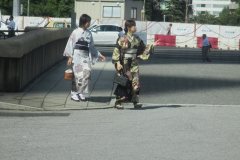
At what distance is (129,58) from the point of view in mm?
12547

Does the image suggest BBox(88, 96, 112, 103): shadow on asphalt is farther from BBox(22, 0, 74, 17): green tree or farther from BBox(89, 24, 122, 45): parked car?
BBox(22, 0, 74, 17): green tree

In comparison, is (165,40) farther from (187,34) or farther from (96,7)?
(96,7)

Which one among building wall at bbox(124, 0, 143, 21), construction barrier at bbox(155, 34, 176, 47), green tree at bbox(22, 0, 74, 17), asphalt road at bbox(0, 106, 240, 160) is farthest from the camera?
green tree at bbox(22, 0, 74, 17)

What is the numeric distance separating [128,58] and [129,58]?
0.02m

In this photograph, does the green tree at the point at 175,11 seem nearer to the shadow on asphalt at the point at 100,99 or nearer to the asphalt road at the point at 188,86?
the asphalt road at the point at 188,86

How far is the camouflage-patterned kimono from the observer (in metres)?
12.5

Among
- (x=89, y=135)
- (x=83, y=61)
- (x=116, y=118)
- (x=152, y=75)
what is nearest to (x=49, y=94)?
(x=83, y=61)

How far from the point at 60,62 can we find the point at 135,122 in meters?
13.1

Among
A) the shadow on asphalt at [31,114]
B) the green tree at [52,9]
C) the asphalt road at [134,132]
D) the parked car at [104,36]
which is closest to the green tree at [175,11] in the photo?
the green tree at [52,9]

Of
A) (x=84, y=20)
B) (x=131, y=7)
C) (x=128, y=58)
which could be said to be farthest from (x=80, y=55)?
(x=131, y=7)

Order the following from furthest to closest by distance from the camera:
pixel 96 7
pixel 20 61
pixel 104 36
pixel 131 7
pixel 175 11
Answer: pixel 175 11 → pixel 131 7 → pixel 96 7 → pixel 104 36 → pixel 20 61

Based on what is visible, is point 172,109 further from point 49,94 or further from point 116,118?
point 49,94

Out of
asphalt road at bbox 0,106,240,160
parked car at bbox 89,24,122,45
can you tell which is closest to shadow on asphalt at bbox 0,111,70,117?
asphalt road at bbox 0,106,240,160

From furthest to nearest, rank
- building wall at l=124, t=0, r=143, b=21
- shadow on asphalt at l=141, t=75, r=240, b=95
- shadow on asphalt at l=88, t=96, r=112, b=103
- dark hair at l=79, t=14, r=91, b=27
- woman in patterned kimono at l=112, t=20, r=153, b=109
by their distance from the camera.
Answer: building wall at l=124, t=0, r=143, b=21 < shadow on asphalt at l=141, t=75, r=240, b=95 < shadow on asphalt at l=88, t=96, r=112, b=103 < dark hair at l=79, t=14, r=91, b=27 < woman in patterned kimono at l=112, t=20, r=153, b=109
